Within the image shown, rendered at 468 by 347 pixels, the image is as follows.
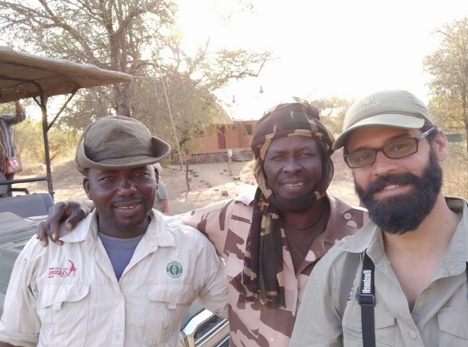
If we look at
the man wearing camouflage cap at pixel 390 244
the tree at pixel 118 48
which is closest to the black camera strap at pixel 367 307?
the man wearing camouflage cap at pixel 390 244

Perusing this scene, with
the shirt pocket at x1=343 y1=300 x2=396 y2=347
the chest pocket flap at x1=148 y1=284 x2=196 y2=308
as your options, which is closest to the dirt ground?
the chest pocket flap at x1=148 y1=284 x2=196 y2=308

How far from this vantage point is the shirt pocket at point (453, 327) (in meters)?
1.16

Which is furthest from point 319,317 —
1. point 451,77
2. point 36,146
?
point 36,146

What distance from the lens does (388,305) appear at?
129 cm

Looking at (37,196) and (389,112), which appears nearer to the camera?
(389,112)

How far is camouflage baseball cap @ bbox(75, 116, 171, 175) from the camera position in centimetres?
184

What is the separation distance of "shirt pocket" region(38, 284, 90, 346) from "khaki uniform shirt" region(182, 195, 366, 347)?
665mm

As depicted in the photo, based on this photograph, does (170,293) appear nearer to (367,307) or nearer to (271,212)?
(271,212)

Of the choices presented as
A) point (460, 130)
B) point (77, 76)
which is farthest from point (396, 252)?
point (460, 130)

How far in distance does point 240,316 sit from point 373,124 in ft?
3.57

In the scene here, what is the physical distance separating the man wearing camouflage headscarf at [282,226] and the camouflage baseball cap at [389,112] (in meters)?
0.37

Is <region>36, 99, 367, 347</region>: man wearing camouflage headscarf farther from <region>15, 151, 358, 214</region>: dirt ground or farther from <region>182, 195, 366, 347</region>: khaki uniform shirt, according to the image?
<region>15, 151, 358, 214</region>: dirt ground

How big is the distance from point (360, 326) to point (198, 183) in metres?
→ 16.3

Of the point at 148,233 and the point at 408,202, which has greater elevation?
the point at 408,202
